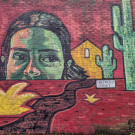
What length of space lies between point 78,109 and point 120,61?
208 cm

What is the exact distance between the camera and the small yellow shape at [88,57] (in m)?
5.12

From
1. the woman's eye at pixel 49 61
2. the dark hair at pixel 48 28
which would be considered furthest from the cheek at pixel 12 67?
the woman's eye at pixel 49 61

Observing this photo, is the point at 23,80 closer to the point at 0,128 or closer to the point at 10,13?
the point at 0,128

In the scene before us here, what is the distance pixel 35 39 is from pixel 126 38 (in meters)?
3.06

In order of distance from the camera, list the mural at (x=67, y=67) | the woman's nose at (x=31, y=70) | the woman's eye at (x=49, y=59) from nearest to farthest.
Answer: the mural at (x=67, y=67), the woman's nose at (x=31, y=70), the woman's eye at (x=49, y=59)

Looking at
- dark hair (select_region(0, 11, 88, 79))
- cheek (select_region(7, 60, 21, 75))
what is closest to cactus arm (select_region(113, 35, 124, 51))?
dark hair (select_region(0, 11, 88, 79))

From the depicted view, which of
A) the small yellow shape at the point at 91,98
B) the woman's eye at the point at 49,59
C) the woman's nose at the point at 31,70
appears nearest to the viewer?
the small yellow shape at the point at 91,98

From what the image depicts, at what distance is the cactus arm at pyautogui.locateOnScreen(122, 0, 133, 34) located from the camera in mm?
5363

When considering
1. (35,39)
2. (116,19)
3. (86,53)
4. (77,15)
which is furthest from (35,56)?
(116,19)

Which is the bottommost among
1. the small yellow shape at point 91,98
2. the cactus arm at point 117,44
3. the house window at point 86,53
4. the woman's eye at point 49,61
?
the small yellow shape at point 91,98

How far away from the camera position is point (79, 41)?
5.29 m

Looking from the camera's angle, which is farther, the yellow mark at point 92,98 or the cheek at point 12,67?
the cheek at point 12,67

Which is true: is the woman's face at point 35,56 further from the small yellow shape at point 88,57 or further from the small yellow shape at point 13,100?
the small yellow shape at point 88,57

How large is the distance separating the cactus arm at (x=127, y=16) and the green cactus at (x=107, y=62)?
0.96 meters
